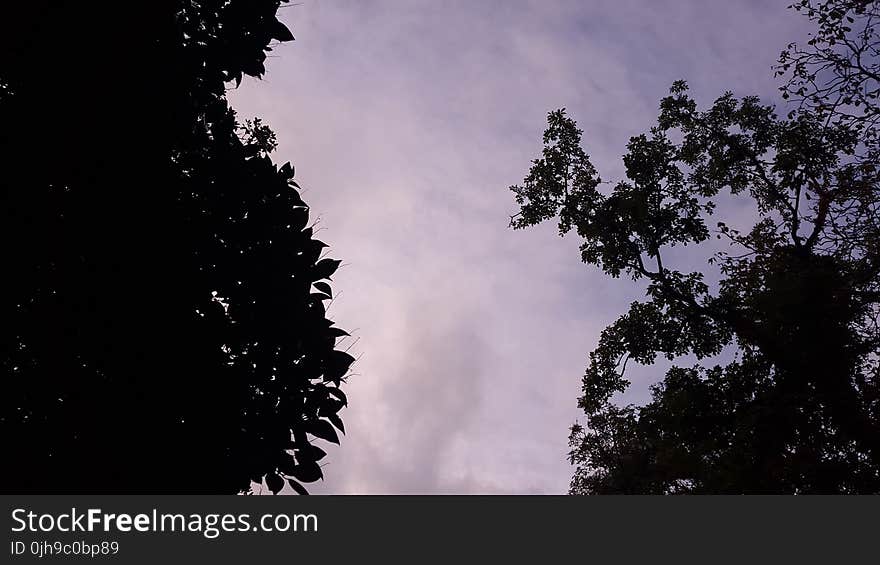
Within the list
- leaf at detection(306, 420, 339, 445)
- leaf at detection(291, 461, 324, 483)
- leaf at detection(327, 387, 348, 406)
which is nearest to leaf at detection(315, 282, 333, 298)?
leaf at detection(327, 387, 348, 406)

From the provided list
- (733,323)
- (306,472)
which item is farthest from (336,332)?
(733,323)

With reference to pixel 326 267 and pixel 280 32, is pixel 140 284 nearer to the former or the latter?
pixel 326 267

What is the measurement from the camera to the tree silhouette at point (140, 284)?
14.8 ft

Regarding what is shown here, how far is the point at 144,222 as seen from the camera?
5.06 meters

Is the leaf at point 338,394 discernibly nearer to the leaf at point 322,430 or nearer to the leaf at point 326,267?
the leaf at point 322,430

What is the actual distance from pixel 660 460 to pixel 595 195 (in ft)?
28.8

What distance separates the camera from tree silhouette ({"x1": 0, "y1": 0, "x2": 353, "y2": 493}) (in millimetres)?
4512

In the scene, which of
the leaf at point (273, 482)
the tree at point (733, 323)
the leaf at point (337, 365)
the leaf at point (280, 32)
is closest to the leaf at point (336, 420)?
the leaf at point (337, 365)

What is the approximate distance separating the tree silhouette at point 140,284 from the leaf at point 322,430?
12mm

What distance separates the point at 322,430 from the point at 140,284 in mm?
1942
